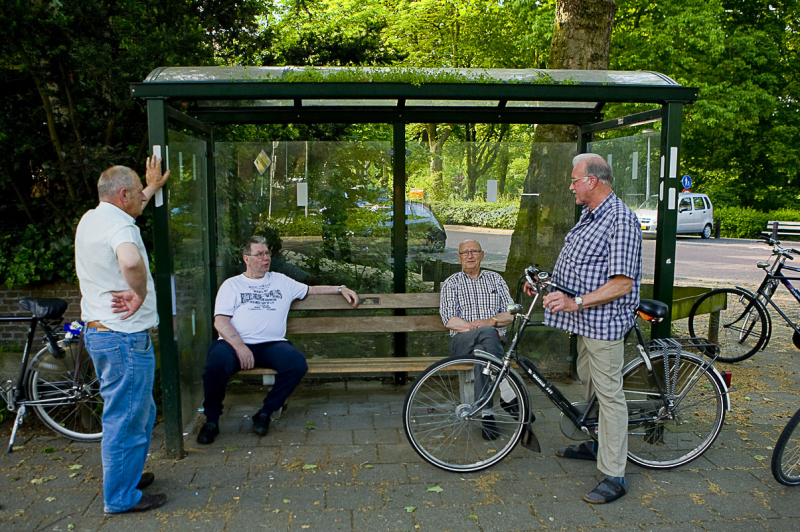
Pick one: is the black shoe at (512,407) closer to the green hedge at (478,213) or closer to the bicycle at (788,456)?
the bicycle at (788,456)

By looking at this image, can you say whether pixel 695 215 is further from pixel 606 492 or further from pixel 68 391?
pixel 68 391

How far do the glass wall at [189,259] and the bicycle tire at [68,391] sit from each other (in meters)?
0.65

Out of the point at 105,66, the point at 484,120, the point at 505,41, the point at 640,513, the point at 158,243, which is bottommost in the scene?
the point at 640,513

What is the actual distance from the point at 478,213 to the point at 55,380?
378cm

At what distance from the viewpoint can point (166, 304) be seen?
411 cm

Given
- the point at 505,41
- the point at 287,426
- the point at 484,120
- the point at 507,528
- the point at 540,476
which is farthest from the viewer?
the point at 505,41

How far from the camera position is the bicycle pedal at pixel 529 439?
4.02m

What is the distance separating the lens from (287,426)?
480cm

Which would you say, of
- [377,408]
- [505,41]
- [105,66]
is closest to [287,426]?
[377,408]

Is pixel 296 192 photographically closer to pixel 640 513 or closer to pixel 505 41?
pixel 640 513

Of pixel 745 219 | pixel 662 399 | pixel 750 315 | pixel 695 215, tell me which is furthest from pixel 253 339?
pixel 745 219

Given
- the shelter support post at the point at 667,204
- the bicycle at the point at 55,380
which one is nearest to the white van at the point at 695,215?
the shelter support post at the point at 667,204

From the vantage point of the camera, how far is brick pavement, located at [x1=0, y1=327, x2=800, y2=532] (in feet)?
11.3

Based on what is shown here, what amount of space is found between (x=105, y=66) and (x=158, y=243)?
107 inches
